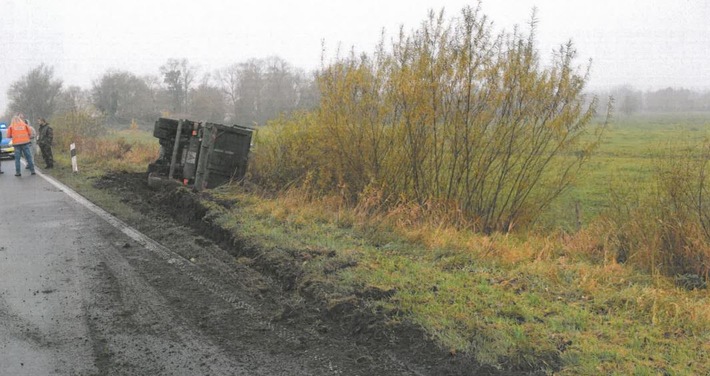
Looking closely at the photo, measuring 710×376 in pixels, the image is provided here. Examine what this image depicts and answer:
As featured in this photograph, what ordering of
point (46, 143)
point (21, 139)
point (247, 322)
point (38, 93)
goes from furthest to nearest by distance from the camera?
point (38, 93) < point (46, 143) < point (21, 139) < point (247, 322)

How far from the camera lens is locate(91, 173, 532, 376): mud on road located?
3689 millimetres

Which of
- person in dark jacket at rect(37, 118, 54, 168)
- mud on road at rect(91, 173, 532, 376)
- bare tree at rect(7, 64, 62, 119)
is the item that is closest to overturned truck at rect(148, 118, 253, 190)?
mud on road at rect(91, 173, 532, 376)

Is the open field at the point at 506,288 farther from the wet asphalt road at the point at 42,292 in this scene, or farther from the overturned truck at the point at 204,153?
the overturned truck at the point at 204,153

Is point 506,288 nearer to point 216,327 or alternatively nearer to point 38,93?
point 216,327

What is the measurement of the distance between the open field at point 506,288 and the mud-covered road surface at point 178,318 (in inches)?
9.6

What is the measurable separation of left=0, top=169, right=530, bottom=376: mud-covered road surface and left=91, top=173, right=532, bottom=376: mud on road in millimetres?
10

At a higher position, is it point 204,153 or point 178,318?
point 204,153

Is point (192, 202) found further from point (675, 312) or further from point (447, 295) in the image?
point (675, 312)

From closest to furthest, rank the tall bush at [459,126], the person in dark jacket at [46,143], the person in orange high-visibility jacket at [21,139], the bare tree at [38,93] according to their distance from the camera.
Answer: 1. the tall bush at [459,126]
2. the person in orange high-visibility jacket at [21,139]
3. the person in dark jacket at [46,143]
4. the bare tree at [38,93]

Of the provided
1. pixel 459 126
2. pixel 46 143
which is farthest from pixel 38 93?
pixel 459 126

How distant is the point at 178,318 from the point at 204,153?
7.35 metres

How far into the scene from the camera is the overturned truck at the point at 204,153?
450 inches

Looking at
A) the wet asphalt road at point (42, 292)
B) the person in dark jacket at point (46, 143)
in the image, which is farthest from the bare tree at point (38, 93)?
the wet asphalt road at point (42, 292)

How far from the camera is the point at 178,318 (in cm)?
448
